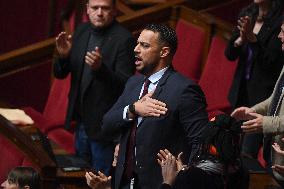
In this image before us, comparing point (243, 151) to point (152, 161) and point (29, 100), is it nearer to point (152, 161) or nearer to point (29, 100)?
point (152, 161)

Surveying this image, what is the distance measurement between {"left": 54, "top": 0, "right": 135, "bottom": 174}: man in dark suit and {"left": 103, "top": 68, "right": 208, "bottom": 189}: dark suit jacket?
536mm

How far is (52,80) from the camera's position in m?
3.54

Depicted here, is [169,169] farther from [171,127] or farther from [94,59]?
[94,59]

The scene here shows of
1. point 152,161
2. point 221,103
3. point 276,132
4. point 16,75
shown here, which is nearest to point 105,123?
point 152,161

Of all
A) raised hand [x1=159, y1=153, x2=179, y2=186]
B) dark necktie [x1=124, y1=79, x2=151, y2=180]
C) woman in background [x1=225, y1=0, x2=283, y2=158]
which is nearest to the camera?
raised hand [x1=159, y1=153, x2=179, y2=186]

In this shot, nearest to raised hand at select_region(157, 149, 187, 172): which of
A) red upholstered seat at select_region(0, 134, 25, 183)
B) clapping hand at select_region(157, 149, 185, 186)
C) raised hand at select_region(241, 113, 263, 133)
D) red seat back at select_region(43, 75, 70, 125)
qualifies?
clapping hand at select_region(157, 149, 185, 186)

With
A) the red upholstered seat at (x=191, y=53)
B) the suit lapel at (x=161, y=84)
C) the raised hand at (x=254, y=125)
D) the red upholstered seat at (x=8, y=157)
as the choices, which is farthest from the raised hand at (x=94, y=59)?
the red upholstered seat at (x=191, y=53)

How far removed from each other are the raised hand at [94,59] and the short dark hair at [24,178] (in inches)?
20.2

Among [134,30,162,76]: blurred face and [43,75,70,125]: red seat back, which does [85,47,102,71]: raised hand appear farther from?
[43,75,70,125]: red seat back

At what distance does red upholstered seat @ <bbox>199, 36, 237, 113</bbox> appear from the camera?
3.04 metres

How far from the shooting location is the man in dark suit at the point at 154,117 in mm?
1943

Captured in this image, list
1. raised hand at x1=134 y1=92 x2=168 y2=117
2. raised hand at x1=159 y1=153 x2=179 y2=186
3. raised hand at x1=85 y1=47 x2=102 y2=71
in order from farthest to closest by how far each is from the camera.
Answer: raised hand at x1=85 y1=47 x2=102 y2=71 → raised hand at x1=134 y1=92 x2=168 y2=117 → raised hand at x1=159 y1=153 x2=179 y2=186

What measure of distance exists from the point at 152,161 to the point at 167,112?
0.12 meters

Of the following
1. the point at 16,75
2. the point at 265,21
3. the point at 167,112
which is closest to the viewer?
the point at 167,112
